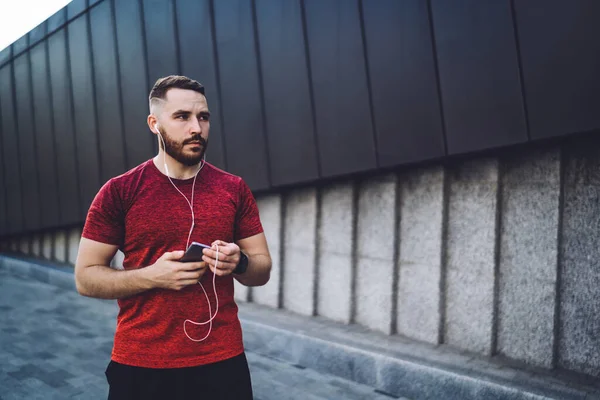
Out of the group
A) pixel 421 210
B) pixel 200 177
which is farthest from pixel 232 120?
pixel 200 177

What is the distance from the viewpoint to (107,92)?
7.85 meters

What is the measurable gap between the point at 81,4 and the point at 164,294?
7.75 metres

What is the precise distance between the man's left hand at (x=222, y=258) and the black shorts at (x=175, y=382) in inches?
15.6

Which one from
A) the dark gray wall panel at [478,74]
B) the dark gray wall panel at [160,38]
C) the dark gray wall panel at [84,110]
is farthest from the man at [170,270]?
the dark gray wall panel at [84,110]

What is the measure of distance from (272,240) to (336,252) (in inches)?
37.6

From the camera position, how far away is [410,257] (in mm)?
4562

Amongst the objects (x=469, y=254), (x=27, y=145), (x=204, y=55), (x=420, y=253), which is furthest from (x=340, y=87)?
(x=27, y=145)

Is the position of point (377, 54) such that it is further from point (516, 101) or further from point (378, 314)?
point (378, 314)

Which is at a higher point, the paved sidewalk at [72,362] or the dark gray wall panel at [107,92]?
the dark gray wall panel at [107,92]

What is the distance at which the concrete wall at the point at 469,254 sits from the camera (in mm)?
3693

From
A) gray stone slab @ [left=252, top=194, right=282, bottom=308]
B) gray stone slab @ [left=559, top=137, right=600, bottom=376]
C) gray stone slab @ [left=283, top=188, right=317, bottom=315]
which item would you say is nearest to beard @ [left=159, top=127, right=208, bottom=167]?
gray stone slab @ [left=559, top=137, right=600, bottom=376]

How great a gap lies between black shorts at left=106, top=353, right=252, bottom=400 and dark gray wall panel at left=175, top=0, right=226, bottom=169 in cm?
422

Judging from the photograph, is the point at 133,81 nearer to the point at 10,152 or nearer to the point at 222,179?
the point at 10,152

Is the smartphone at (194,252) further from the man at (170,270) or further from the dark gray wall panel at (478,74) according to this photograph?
the dark gray wall panel at (478,74)
